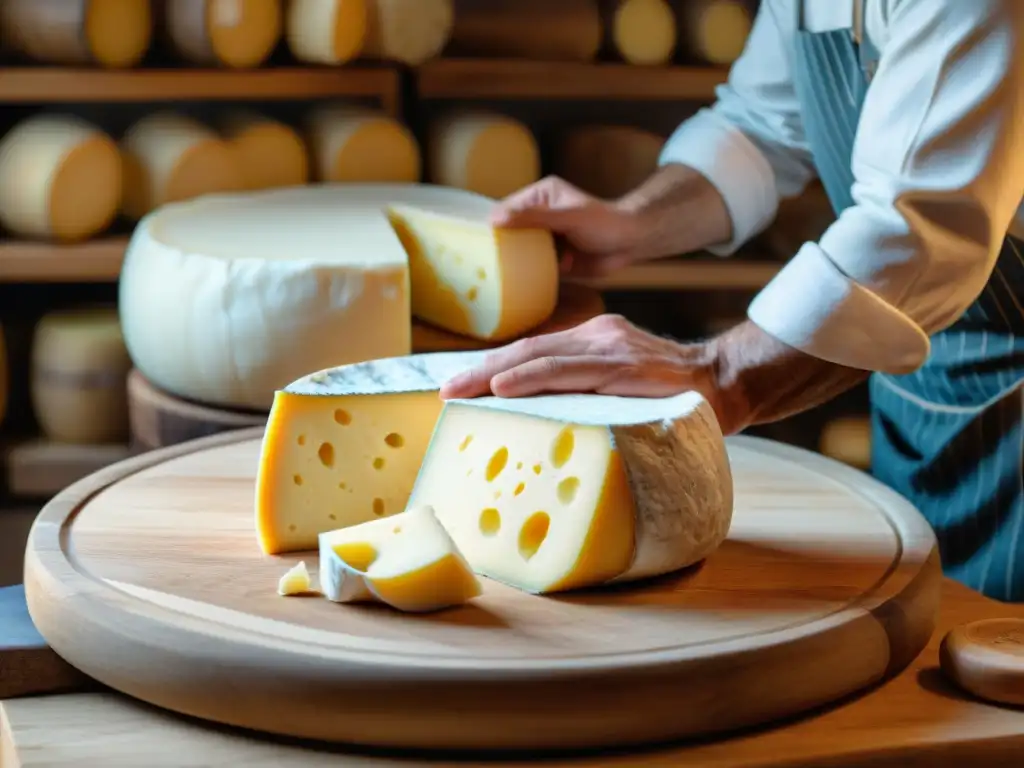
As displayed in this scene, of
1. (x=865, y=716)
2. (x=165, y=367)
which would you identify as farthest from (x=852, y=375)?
(x=165, y=367)

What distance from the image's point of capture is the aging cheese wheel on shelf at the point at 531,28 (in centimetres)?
222

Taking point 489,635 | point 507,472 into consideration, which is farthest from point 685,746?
Answer: point 507,472

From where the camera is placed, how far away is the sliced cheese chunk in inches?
66.6

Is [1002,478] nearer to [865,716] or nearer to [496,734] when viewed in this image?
[865,716]

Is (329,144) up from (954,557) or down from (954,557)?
up

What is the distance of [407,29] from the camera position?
6.91ft

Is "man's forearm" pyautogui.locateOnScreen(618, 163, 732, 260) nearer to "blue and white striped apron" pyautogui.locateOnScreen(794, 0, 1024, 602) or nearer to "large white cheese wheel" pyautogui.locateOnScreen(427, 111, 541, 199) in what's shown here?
"blue and white striped apron" pyautogui.locateOnScreen(794, 0, 1024, 602)

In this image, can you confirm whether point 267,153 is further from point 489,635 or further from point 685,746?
point 685,746

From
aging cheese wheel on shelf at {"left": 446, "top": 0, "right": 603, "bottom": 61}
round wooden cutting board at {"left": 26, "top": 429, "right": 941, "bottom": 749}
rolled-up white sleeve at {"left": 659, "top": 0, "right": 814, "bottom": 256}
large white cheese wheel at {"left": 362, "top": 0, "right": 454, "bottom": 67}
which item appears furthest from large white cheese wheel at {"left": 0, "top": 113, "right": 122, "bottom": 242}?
round wooden cutting board at {"left": 26, "top": 429, "right": 941, "bottom": 749}

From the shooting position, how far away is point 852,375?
123 cm

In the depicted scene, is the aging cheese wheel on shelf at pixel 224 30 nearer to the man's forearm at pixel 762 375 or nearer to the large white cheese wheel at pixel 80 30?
the large white cheese wheel at pixel 80 30

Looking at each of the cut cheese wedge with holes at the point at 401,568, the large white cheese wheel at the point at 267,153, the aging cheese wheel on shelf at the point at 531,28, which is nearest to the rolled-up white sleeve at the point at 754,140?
the aging cheese wheel on shelf at the point at 531,28

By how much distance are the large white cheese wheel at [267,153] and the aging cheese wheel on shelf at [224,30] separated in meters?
0.10

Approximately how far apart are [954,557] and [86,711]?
2.86 feet
